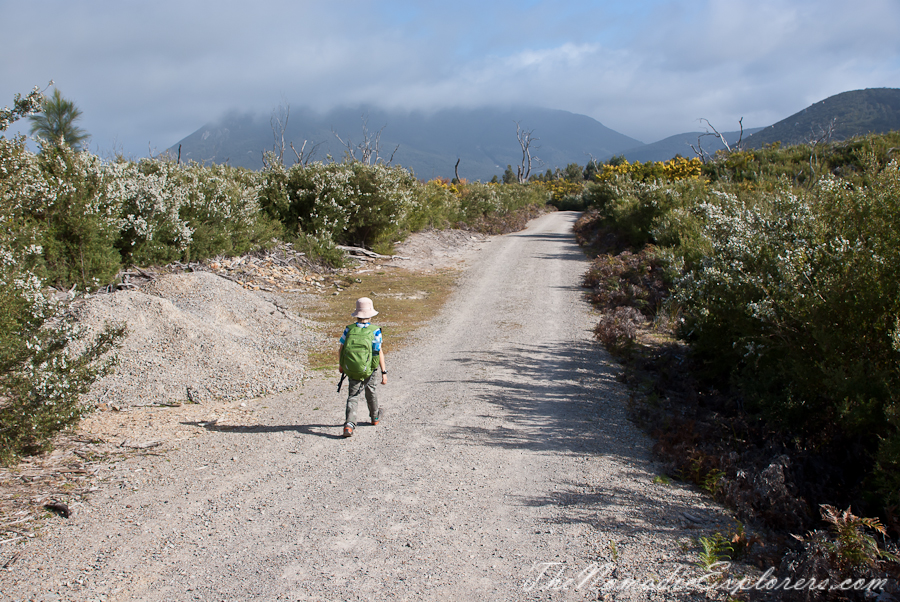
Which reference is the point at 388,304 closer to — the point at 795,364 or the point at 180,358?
the point at 180,358

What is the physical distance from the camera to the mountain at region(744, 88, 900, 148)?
265ft

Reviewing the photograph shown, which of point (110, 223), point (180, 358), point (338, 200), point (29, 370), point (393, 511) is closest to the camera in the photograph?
point (393, 511)

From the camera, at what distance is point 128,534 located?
11.7 ft

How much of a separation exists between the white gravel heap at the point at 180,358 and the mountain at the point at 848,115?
8529cm

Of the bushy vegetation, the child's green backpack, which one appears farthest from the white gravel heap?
the child's green backpack

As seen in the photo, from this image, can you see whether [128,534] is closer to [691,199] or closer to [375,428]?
[375,428]

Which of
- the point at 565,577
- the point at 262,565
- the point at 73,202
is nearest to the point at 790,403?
the point at 565,577

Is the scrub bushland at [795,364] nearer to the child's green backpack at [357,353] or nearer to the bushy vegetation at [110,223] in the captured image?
the child's green backpack at [357,353]

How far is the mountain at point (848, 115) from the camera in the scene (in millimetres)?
80875

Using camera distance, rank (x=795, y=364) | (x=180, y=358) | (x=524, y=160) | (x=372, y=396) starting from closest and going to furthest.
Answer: (x=795, y=364)
(x=372, y=396)
(x=180, y=358)
(x=524, y=160)

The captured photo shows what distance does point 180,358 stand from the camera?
6.86 meters

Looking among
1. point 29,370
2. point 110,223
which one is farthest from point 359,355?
point 110,223

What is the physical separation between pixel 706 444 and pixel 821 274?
1.76 metres

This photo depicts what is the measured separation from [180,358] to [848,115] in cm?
11749
